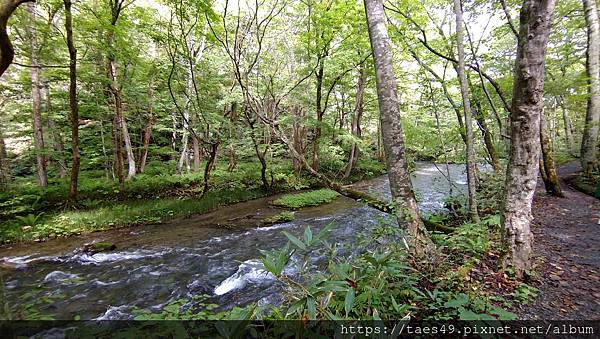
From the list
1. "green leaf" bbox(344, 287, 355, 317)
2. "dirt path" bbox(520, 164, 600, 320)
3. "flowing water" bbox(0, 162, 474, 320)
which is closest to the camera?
"green leaf" bbox(344, 287, 355, 317)

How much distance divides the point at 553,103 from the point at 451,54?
949 inches

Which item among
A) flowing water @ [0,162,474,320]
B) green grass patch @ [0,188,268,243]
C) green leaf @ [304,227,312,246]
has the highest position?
green leaf @ [304,227,312,246]

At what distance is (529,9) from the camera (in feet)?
9.48

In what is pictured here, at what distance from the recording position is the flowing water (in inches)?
162

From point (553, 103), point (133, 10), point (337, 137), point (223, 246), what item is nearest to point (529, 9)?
point (223, 246)

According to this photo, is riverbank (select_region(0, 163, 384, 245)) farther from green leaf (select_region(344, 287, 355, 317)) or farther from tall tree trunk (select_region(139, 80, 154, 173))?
green leaf (select_region(344, 287, 355, 317))

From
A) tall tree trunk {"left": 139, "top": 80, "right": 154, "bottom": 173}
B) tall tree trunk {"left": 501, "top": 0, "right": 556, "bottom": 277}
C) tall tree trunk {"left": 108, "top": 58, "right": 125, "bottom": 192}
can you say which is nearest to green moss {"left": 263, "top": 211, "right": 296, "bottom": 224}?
tall tree trunk {"left": 108, "top": 58, "right": 125, "bottom": 192}

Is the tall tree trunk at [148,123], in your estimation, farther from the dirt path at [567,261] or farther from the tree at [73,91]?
the dirt path at [567,261]

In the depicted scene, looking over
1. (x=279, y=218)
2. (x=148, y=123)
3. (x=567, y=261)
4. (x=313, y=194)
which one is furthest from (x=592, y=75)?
(x=148, y=123)

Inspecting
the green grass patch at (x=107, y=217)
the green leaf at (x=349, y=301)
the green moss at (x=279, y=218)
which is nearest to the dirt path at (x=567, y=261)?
the green leaf at (x=349, y=301)

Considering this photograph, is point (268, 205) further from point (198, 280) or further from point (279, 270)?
point (279, 270)

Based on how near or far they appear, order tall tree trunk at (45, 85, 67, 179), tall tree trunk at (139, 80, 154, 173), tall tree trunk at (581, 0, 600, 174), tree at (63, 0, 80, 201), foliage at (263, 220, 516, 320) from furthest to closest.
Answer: tall tree trunk at (139, 80, 154, 173)
tall tree trunk at (45, 85, 67, 179)
tree at (63, 0, 80, 201)
tall tree trunk at (581, 0, 600, 174)
foliage at (263, 220, 516, 320)

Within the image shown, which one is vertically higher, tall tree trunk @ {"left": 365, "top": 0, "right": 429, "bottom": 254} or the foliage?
tall tree trunk @ {"left": 365, "top": 0, "right": 429, "bottom": 254}

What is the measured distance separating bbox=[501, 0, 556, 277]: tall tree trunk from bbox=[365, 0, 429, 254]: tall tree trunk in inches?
42.0
